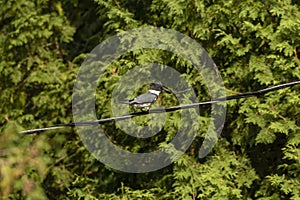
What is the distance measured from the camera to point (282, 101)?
A: 14.0ft

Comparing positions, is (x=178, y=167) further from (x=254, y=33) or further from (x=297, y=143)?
(x=254, y=33)

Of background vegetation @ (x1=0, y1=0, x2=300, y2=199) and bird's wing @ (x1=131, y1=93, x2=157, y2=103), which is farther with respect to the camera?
background vegetation @ (x1=0, y1=0, x2=300, y2=199)

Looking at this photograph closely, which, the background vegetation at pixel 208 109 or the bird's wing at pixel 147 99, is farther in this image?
the background vegetation at pixel 208 109

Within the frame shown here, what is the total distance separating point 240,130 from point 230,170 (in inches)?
12.9

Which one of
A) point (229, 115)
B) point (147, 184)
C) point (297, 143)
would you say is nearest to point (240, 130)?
point (229, 115)

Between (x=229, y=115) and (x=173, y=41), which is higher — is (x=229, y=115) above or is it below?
below

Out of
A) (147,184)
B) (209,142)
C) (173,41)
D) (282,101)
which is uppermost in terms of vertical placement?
(173,41)

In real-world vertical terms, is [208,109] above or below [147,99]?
below

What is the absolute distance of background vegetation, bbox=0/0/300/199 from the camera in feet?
13.8

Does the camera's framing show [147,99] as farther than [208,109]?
No

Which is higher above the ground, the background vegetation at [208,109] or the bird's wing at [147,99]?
the bird's wing at [147,99]

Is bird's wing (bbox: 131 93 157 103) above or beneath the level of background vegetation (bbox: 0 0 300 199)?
above

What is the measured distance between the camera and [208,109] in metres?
4.49

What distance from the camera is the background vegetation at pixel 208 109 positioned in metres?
4.20
